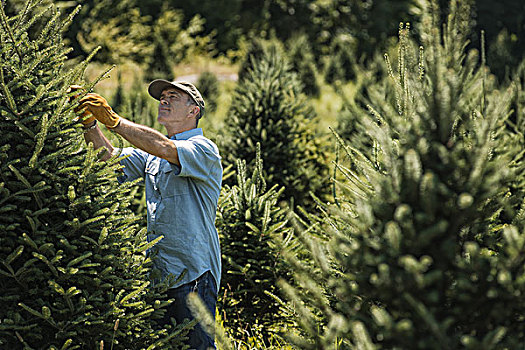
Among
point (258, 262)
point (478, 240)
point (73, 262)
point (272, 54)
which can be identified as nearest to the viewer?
Result: point (478, 240)

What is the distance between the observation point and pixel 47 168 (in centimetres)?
269

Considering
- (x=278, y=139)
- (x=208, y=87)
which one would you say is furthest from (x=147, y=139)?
(x=208, y=87)

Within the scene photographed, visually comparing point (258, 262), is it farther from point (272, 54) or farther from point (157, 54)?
point (157, 54)

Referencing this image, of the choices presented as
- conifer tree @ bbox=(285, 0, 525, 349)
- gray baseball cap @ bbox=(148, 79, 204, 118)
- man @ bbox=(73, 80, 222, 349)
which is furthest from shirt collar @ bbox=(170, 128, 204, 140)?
conifer tree @ bbox=(285, 0, 525, 349)

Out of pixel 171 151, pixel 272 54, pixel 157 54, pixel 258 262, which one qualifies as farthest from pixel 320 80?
pixel 171 151

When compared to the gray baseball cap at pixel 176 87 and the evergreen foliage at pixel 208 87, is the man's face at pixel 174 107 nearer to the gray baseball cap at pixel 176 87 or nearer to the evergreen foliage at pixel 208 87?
the gray baseball cap at pixel 176 87

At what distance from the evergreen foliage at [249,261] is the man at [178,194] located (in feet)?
3.53

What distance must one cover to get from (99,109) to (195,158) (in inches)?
23.9

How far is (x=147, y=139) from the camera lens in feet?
10.2

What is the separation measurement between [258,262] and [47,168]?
7.28 feet

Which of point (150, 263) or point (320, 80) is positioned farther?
point (320, 80)

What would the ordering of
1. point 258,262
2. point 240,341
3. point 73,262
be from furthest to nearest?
point 258,262 < point 240,341 < point 73,262

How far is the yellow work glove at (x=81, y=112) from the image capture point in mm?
2883

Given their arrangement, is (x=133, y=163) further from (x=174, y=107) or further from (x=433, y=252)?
(x=433, y=252)
